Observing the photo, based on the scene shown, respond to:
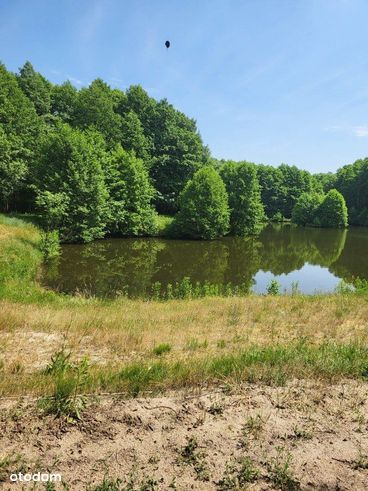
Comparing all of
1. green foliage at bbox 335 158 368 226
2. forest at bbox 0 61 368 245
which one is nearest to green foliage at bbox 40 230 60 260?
forest at bbox 0 61 368 245

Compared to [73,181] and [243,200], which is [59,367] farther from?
[243,200]

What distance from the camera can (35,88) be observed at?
164 ft

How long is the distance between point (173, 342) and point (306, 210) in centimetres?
8454

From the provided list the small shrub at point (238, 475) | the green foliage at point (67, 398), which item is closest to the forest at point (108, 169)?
the green foliage at point (67, 398)

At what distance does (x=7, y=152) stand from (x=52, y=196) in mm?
7607

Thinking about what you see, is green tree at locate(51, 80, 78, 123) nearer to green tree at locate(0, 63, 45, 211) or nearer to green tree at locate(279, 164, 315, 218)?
green tree at locate(0, 63, 45, 211)

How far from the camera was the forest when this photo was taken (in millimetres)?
33625

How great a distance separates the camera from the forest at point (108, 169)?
33.6 m

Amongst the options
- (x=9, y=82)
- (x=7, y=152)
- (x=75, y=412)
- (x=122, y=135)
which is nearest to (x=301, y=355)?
(x=75, y=412)

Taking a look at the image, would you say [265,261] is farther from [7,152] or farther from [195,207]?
[7,152]

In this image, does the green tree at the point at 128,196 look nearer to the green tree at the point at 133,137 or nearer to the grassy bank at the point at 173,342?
the green tree at the point at 133,137

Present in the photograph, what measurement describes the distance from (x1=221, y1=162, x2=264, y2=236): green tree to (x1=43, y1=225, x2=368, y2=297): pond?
1061cm

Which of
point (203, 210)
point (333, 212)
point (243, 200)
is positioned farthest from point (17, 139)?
point (333, 212)

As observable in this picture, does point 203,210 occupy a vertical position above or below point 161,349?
above
